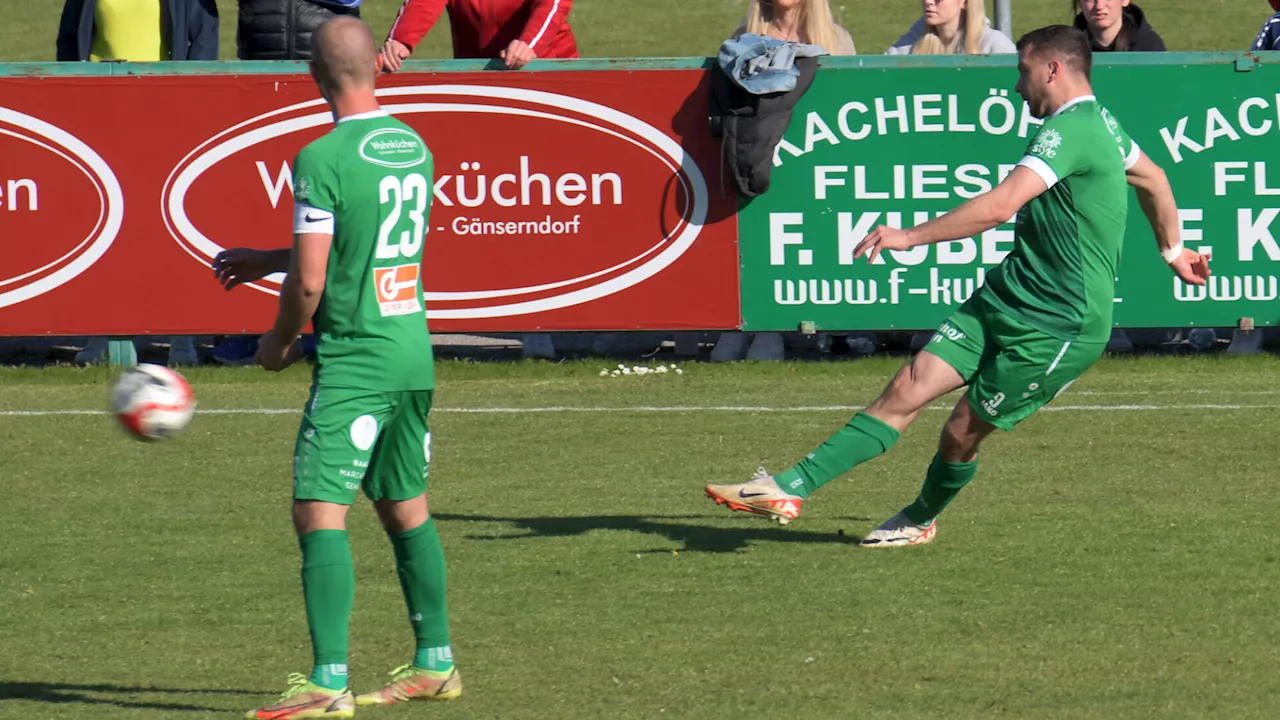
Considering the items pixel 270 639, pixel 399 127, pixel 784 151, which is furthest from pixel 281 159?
pixel 399 127

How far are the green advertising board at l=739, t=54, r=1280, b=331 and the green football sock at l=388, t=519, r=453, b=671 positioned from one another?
5.97 m

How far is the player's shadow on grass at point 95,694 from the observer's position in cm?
537

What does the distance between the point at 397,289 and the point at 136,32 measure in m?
7.36

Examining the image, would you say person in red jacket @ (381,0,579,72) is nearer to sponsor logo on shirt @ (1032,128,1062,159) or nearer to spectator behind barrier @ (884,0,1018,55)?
spectator behind barrier @ (884,0,1018,55)

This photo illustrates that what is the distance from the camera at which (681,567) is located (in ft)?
22.9

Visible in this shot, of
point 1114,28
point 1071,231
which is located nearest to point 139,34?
point 1114,28

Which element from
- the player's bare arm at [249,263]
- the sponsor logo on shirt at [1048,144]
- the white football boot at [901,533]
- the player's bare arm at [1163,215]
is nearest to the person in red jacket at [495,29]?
the white football boot at [901,533]

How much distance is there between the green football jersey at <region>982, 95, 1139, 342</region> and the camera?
259 inches

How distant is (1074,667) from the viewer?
562 cm

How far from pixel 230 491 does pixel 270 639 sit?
2.43 m

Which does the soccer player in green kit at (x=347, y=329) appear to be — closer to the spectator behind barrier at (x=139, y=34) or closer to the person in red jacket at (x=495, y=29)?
the person in red jacket at (x=495, y=29)

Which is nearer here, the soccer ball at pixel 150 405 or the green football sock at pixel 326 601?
the green football sock at pixel 326 601

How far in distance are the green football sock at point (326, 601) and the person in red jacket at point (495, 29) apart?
6.28m

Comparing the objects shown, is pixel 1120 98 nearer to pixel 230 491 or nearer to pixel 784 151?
pixel 784 151
